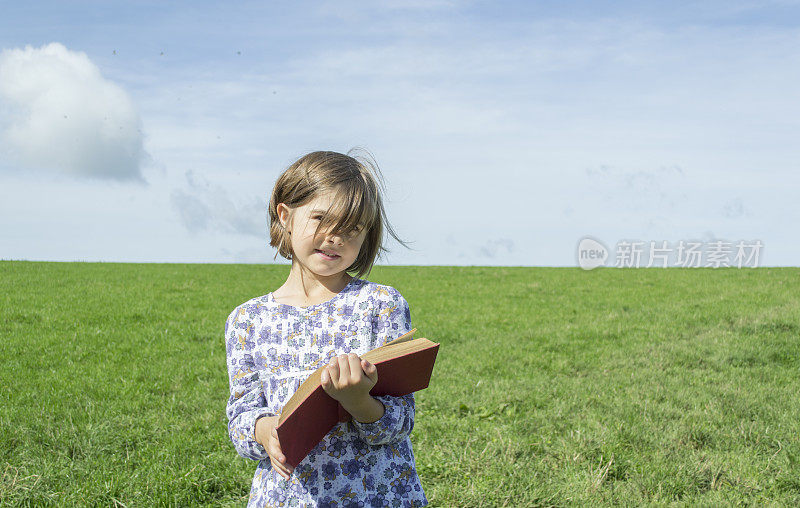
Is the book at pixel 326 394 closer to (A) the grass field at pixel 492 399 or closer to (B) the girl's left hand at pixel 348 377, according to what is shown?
(B) the girl's left hand at pixel 348 377

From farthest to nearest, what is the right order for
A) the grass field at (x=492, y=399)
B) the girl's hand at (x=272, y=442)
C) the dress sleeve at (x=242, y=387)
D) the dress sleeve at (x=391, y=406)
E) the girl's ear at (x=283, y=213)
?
the grass field at (x=492, y=399) < the girl's ear at (x=283, y=213) < the dress sleeve at (x=242, y=387) < the dress sleeve at (x=391, y=406) < the girl's hand at (x=272, y=442)

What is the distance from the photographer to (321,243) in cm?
250

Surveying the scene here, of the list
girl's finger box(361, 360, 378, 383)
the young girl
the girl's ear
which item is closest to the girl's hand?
the young girl

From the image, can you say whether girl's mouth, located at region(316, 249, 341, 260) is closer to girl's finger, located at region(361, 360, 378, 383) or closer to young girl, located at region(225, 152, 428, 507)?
young girl, located at region(225, 152, 428, 507)

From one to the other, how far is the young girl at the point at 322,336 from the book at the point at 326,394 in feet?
0.60

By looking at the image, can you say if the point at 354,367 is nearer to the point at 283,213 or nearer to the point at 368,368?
the point at 368,368

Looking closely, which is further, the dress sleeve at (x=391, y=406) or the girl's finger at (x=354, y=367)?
the dress sleeve at (x=391, y=406)

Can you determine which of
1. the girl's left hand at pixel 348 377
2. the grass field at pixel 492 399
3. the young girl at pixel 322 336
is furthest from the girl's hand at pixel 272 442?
the grass field at pixel 492 399

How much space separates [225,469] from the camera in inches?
217

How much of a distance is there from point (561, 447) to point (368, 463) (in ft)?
12.2

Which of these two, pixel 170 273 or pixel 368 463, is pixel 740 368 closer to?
pixel 368 463

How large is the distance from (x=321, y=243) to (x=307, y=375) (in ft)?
1.65

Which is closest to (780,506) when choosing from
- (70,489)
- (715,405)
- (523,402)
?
(715,405)

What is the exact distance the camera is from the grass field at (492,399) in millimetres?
5152
